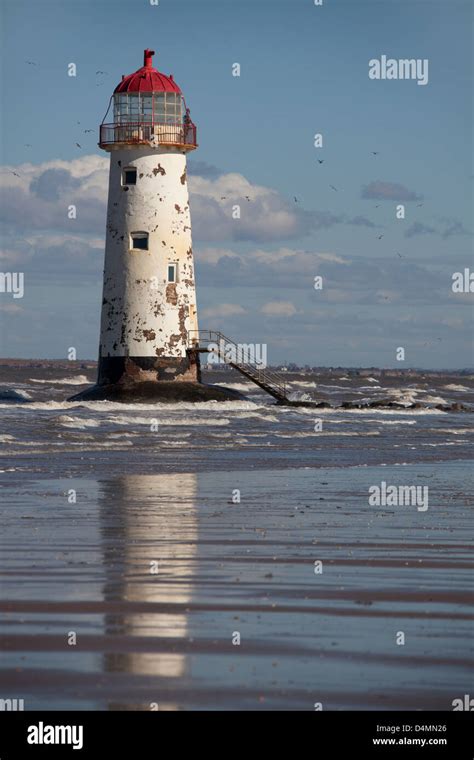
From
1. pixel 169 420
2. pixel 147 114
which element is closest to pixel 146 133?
pixel 147 114

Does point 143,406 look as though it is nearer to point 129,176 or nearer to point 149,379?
point 149,379

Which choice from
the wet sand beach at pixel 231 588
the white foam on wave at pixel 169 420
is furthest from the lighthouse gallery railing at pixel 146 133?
the wet sand beach at pixel 231 588

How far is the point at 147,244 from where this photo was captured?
39.2 metres

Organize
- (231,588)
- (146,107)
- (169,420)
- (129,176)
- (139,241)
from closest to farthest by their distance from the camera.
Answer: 1. (231,588)
2. (169,420)
3. (139,241)
4. (129,176)
5. (146,107)

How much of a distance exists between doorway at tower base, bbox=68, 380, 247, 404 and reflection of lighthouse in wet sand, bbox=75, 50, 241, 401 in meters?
0.03

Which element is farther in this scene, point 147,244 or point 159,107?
point 159,107

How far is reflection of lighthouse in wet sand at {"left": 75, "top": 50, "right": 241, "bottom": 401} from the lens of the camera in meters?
39.2

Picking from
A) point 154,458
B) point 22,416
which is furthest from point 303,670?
point 22,416

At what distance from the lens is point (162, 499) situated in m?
16.2

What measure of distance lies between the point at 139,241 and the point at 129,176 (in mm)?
1967

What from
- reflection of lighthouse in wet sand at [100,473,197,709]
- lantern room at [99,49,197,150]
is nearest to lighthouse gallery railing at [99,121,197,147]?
lantern room at [99,49,197,150]
